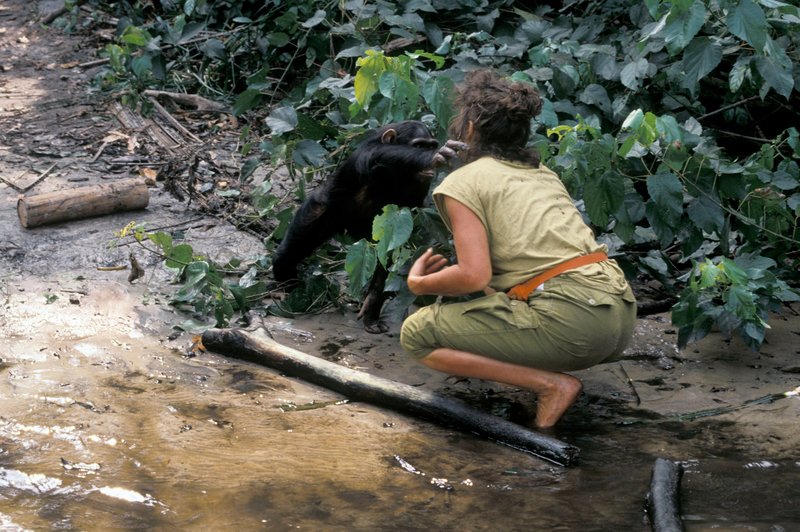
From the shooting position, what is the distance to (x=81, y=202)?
20.9ft

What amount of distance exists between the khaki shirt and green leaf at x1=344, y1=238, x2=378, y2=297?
0.83 meters

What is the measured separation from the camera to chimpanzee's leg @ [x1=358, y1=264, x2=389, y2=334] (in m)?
5.58

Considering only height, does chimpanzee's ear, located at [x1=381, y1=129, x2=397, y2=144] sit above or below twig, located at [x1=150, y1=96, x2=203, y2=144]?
above

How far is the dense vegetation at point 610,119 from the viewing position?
4.86m

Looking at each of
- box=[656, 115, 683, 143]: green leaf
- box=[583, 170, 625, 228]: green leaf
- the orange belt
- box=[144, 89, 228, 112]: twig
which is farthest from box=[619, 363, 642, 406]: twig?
box=[144, 89, 228, 112]: twig

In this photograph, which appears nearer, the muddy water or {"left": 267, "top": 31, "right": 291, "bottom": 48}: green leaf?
the muddy water

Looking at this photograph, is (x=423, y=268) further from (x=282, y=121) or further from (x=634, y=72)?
(x=634, y=72)

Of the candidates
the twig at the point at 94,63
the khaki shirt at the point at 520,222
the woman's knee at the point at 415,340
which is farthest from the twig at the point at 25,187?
the khaki shirt at the point at 520,222

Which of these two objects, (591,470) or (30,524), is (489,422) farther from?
(30,524)

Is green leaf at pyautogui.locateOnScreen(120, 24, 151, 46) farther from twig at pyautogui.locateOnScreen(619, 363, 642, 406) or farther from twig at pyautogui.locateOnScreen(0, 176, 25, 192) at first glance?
twig at pyautogui.locateOnScreen(619, 363, 642, 406)

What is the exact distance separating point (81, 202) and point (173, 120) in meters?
2.08

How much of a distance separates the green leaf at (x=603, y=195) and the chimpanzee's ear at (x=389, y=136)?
113 cm

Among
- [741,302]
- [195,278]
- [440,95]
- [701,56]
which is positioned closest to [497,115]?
[440,95]

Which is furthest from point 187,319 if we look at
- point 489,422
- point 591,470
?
point 591,470
